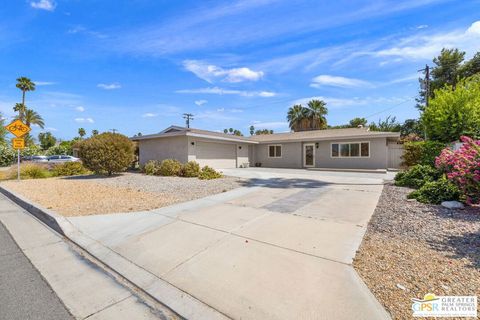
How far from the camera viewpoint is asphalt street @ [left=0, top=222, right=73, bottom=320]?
249cm

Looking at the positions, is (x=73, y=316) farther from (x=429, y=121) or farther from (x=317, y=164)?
(x=317, y=164)

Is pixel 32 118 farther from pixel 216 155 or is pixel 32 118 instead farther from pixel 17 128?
pixel 216 155

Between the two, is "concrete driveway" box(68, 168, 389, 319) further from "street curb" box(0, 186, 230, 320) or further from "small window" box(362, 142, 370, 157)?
"small window" box(362, 142, 370, 157)

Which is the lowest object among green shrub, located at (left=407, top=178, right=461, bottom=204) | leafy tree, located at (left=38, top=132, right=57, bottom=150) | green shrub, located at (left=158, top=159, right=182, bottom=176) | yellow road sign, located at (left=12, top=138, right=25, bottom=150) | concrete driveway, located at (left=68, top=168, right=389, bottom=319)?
concrete driveway, located at (left=68, top=168, right=389, bottom=319)

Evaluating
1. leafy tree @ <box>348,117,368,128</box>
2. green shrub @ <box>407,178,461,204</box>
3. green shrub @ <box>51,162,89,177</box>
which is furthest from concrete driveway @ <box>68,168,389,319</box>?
leafy tree @ <box>348,117,368,128</box>

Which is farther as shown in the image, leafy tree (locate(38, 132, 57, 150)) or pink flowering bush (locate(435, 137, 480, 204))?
leafy tree (locate(38, 132, 57, 150))

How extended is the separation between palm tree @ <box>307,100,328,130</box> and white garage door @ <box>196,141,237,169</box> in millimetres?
17372

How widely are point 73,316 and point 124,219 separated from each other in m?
3.27

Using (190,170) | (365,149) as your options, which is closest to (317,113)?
(365,149)

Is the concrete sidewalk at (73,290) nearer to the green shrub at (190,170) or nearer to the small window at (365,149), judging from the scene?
the green shrub at (190,170)

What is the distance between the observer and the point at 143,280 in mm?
3082

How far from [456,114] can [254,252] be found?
11.9m

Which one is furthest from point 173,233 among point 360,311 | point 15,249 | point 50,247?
Result: point 360,311

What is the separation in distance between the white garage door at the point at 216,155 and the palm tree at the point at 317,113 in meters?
17.4
